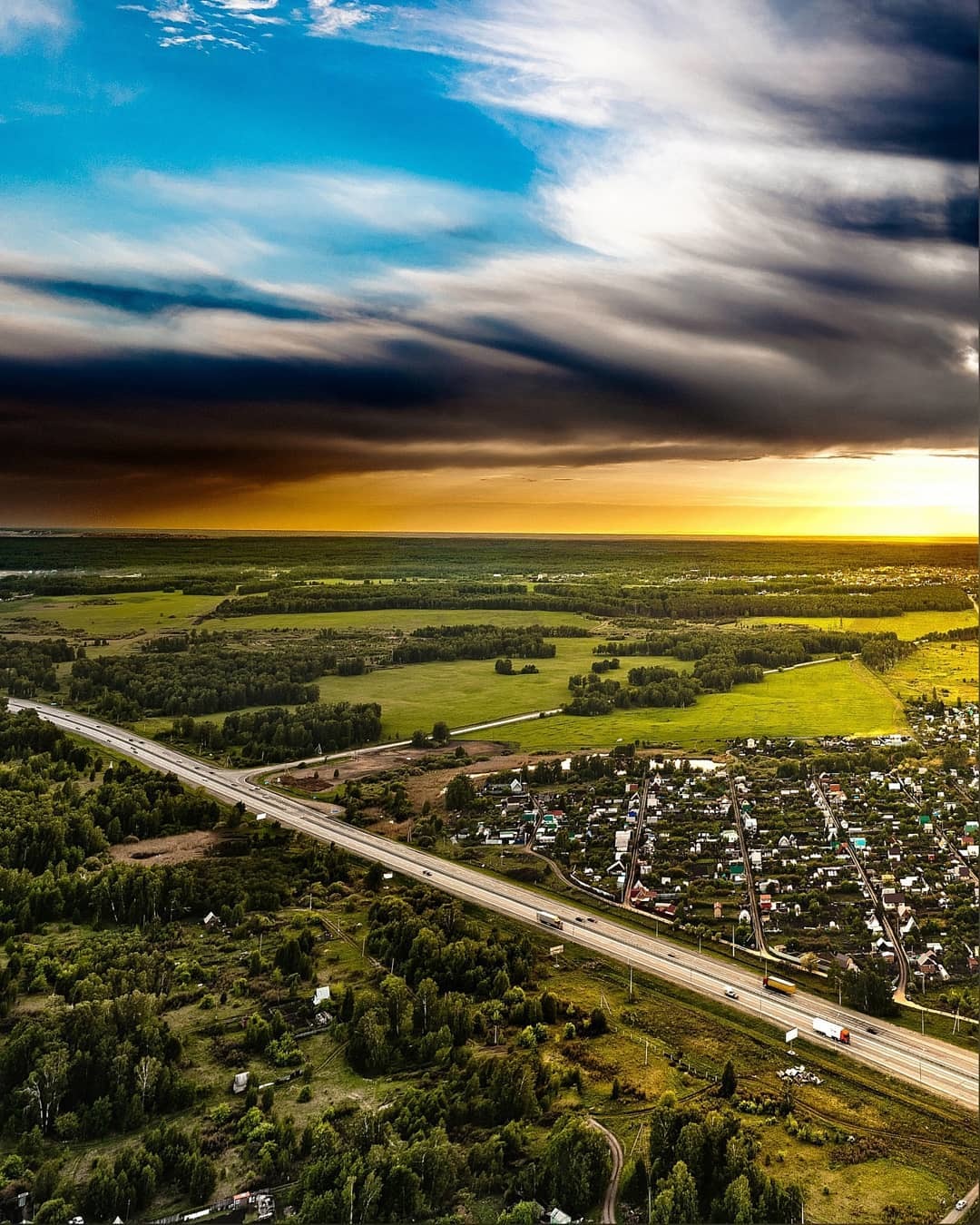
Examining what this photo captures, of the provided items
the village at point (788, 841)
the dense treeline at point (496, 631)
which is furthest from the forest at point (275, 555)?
the village at point (788, 841)

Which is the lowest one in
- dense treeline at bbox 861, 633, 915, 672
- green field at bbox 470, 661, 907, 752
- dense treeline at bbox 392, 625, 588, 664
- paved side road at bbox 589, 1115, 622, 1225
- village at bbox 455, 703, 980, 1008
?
paved side road at bbox 589, 1115, 622, 1225

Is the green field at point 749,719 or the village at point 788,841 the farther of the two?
the green field at point 749,719

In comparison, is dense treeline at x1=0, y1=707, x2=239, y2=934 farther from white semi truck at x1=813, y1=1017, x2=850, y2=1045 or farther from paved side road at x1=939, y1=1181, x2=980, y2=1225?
paved side road at x1=939, y1=1181, x2=980, y2=1225

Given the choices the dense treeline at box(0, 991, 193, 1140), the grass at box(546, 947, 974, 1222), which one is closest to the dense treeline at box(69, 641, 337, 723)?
the dense treeline at box(0, 991, 193, 1140)

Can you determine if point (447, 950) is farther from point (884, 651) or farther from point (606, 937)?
point (884, 651)

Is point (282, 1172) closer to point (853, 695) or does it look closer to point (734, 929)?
point (734, 929)

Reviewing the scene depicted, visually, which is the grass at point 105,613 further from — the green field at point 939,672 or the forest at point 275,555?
the green field at point 939,672

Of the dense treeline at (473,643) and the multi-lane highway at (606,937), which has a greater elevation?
the dense treeline at (473,643)
